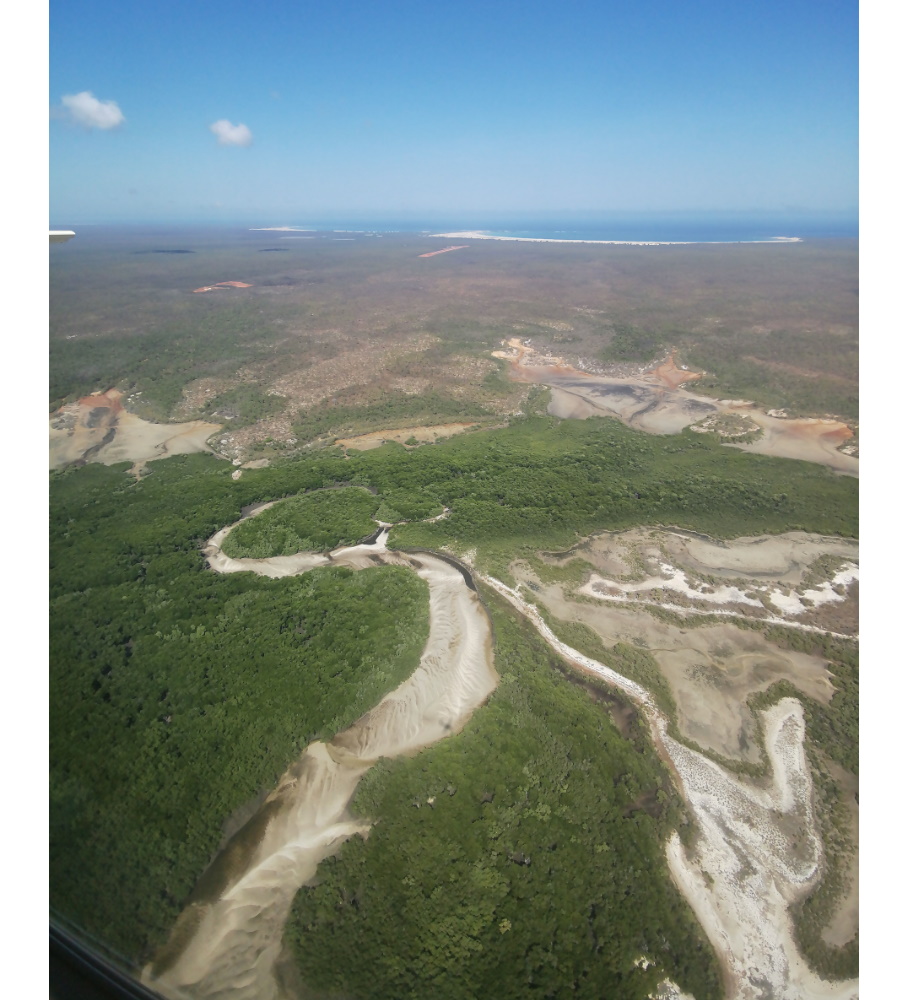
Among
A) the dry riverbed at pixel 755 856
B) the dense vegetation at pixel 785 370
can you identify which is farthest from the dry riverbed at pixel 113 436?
the dense vegetation at pixel 785 370

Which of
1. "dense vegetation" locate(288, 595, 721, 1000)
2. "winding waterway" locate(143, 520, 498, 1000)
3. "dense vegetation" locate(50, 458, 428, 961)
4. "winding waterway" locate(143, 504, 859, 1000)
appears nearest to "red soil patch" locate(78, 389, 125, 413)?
"dense vegetation" locate(50, 458, 428, 961)

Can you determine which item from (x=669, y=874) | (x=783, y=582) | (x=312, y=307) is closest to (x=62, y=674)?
(x=669, y=874)

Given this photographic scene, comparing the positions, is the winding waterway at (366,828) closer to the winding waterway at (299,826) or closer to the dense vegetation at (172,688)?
the winding waterway at (299,826)

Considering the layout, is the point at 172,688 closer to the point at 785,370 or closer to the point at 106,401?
the point at 106,401

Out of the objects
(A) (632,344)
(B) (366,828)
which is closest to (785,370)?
(A) (632,344)

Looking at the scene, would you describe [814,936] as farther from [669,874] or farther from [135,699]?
[135,699]

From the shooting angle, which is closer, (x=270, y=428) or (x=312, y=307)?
(x=270, y=428)

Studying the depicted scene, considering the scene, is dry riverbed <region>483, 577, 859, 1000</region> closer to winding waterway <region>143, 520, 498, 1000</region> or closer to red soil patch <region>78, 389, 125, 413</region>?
winding waterway <region>143, 520, 498, 1000</region>
